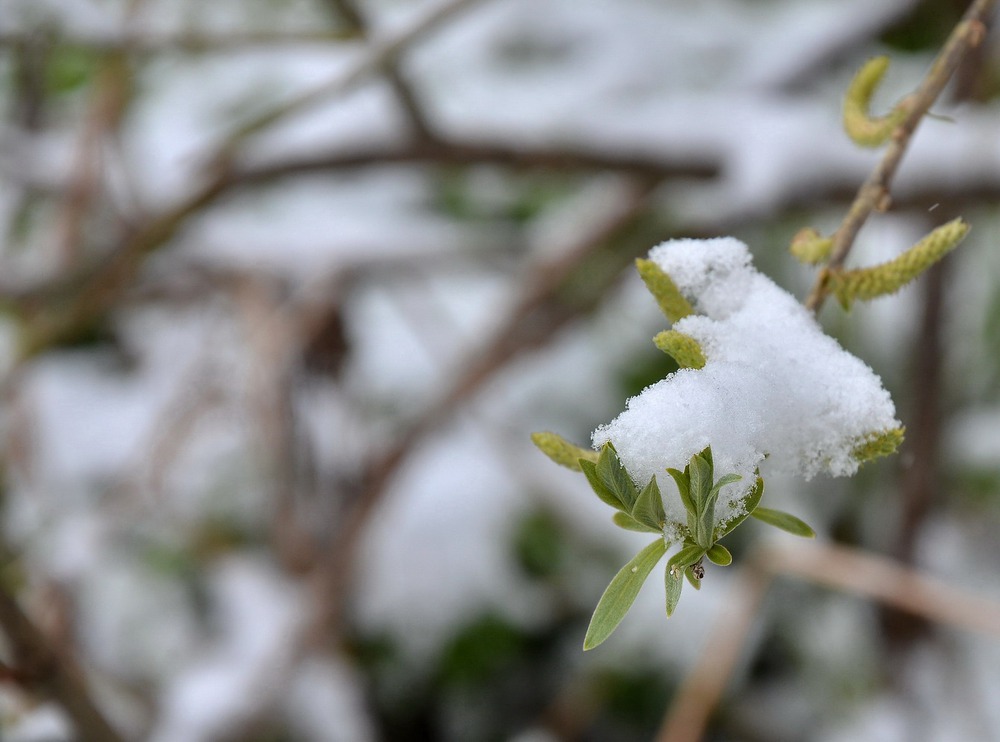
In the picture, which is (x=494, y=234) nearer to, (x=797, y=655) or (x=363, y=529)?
(x=363, y=529)

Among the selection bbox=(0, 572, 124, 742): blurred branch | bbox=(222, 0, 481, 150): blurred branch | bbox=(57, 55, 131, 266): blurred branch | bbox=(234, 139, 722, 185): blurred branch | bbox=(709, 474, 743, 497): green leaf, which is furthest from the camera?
bbox=(57, 55, 131, 266): blurred branch

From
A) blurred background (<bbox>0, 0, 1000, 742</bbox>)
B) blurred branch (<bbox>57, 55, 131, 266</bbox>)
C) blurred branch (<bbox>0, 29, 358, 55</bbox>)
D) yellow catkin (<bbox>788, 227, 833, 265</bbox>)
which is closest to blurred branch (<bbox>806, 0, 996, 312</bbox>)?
yellow catkin (<bbox>788, 227, 833, 265</bbox>)

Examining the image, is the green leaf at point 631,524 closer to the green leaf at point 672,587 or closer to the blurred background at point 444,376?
the green leaf at point 672,587

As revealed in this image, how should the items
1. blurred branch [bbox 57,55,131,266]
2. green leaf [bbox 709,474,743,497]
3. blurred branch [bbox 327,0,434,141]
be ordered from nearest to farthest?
green leaf [bbox 709,474,743,497] → blurred branch [bbox 327,0,434,141] → blurred branch [bbox 57,55,131,266]

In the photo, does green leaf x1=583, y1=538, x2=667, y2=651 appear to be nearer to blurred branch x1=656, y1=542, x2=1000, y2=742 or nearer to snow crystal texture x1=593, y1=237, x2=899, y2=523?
snow crystal texture x1=593, y1=237, x2=899, y2=523

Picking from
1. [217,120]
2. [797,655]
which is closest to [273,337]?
[217,120]

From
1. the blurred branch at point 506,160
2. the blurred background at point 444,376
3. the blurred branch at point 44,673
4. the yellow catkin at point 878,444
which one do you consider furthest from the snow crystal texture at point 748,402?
the blurred branch at point 506,160

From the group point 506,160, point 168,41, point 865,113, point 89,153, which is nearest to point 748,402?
point 865,113
